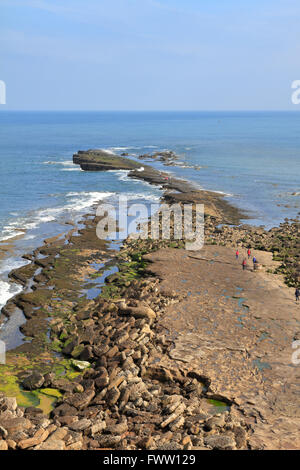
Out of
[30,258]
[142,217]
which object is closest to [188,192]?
[142,217]

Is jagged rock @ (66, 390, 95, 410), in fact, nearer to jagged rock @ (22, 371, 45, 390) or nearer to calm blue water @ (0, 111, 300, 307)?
jagged rock @ (22, 371, 45, 390)

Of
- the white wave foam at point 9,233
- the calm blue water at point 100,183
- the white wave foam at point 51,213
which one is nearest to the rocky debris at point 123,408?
the calm blue water at point 100,183

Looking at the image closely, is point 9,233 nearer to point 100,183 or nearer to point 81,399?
point 81,399

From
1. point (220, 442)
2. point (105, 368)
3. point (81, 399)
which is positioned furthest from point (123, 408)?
point (220, 442)

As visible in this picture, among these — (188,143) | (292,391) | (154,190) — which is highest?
(188,143)

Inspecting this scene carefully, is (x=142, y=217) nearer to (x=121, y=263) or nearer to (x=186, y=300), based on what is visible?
(x=121, y=263)

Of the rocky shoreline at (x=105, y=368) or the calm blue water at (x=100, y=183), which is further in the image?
the calm blue water at (x=100, y=183)

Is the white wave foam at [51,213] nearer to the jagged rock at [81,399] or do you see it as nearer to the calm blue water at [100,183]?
the calm blue water at [100,183]

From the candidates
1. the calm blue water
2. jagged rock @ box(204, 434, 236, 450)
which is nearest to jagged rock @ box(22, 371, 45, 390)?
jagged rock @ box(204, 434, 236, 450)
